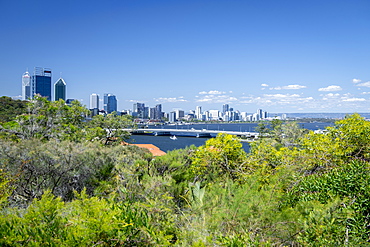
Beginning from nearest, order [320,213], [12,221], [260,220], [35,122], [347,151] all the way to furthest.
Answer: [12,221]
[320,213]
[260,220]
[347,151]
[35,122]

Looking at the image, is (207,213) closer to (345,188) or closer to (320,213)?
(320,213)

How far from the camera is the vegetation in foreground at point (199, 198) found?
263 centimetres

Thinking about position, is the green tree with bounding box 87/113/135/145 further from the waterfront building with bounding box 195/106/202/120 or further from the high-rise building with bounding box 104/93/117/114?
the waterfront building with bounding box 195/106/202/120

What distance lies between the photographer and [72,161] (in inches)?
319

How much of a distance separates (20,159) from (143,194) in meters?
4.62

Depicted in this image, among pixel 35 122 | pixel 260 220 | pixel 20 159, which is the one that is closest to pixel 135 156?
pixel 20 159

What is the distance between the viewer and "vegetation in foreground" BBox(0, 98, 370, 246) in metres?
2.63

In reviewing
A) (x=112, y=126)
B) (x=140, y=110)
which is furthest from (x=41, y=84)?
(x=112, y=126)

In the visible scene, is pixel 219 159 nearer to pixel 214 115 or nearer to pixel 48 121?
pixel 48 121

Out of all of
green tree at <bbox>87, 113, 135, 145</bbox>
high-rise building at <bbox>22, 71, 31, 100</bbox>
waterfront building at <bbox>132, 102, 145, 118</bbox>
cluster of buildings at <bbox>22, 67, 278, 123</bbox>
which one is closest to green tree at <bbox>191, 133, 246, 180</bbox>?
green tree at <bbox>87, 113, 135, 145</bbox>

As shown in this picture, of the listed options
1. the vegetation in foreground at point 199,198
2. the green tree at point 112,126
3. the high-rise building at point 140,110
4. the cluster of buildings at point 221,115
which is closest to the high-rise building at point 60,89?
the green tree at point 112,126

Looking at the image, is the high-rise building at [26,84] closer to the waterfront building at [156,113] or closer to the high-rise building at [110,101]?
the high-rise building at [110,101]

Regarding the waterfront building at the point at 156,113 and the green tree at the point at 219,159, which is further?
the waterfront building at the point at 156,113

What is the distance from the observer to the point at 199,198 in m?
4.54
